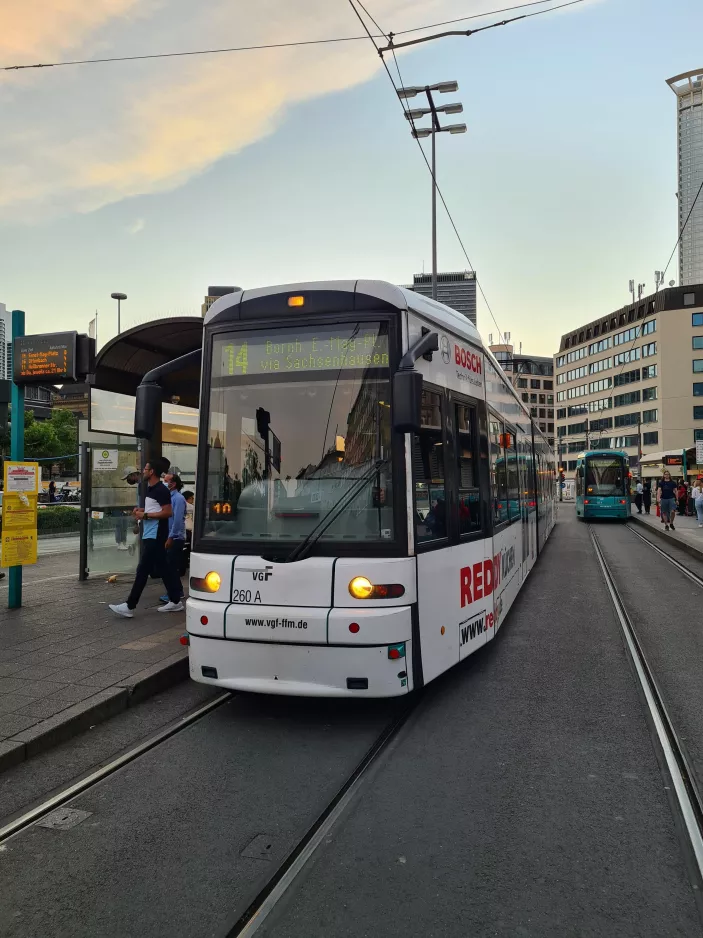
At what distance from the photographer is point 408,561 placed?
4898 millimetres

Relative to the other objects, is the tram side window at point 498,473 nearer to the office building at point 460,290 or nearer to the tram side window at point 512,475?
the tram side window at point 512,475

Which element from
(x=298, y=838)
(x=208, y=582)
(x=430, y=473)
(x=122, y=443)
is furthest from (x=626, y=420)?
(x=298, y=838)

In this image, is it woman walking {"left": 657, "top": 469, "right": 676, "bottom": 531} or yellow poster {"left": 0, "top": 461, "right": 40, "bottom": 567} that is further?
woman walking {"left": 657, "top": 469, "right": 676, "bottom": 531}

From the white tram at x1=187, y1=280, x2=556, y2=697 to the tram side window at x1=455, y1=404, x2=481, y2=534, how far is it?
0.31 m

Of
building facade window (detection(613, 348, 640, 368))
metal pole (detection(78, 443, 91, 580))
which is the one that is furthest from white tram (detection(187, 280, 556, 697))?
building facade window (detection(613, 348, 640, 368))

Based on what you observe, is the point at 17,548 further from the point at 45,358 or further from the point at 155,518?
the point at 45,358

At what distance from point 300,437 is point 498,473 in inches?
125

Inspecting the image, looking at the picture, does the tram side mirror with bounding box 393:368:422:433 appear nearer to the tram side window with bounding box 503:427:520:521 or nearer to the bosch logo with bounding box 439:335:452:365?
the bosch logo with bounding box 439:335:452:365

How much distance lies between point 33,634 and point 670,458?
1407 inches

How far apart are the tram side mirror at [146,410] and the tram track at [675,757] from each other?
4.11 metres

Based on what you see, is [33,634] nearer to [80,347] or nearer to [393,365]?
[80,347]

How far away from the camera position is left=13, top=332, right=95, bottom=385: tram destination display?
9258mm

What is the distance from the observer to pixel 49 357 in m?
9.29

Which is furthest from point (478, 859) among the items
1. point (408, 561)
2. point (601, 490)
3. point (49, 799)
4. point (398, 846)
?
point (601, 490)
